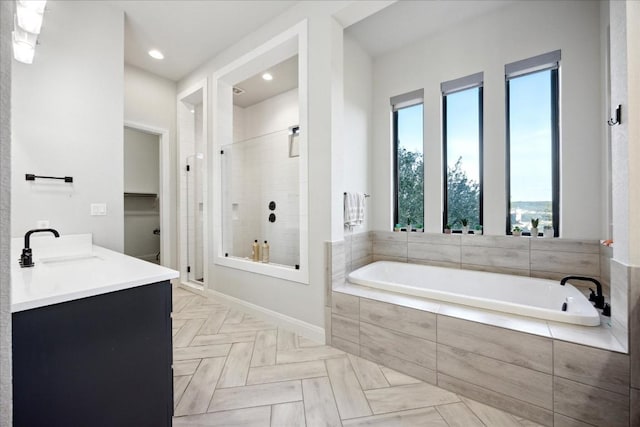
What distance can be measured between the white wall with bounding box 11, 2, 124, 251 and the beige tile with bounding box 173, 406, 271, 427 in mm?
1816

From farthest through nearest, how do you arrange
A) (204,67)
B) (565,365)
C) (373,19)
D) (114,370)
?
(204,67)
(373,19)
(565,365)
(114,370)

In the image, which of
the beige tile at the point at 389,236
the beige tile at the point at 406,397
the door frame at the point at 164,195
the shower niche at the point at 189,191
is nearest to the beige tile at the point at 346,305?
the beige tile at the point at 406,397

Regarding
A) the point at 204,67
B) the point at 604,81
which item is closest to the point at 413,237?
the point at 604,81

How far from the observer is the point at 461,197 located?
2.86m

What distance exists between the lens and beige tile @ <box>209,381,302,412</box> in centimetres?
156

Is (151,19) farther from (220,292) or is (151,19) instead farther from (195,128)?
(220,292)

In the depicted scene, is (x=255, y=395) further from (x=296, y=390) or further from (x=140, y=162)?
(x=140, y=162)

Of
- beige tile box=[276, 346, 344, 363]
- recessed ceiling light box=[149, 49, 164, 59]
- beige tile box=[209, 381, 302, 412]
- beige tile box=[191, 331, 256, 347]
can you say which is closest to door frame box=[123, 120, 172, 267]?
recessed ceiling light box=[149, 49, 164, 59]

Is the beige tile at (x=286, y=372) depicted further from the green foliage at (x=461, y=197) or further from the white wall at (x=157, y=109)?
the white wall at (x=157, y=109)

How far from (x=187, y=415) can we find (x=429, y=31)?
383cm

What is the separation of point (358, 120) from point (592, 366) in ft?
8.79

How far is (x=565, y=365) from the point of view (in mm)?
1346

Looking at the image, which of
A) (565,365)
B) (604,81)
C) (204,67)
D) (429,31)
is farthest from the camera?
(204,67)

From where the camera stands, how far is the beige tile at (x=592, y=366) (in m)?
1.24
